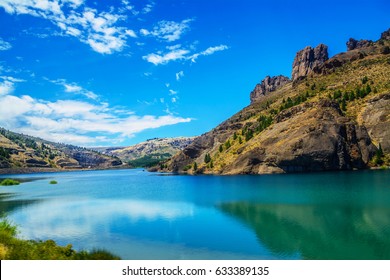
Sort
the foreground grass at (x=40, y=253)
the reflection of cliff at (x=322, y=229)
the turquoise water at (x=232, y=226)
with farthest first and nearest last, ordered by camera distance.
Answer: the turquoise water at (x=232, y=226) → the reflection of cliff at (x=322, y=229) → the foreground grass at (x=40, y=253)

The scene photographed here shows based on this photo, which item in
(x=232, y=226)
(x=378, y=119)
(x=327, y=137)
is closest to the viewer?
(x=232, y=226)

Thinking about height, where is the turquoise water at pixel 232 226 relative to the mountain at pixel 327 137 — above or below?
below

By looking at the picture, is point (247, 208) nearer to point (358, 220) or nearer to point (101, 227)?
point (358, 220)

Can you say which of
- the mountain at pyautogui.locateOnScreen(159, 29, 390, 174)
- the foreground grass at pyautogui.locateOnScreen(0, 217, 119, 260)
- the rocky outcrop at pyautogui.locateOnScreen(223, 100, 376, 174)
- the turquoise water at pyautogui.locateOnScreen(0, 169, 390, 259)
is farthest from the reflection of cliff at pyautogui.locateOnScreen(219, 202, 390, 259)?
the mountain at pyautogui.locateOnScreen(159, 29, 390, 174)

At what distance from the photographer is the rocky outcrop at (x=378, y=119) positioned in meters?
142

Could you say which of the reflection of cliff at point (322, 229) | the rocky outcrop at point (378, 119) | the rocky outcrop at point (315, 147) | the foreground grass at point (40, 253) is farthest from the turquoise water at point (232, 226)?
the rocky outcrop at point (378, 119)

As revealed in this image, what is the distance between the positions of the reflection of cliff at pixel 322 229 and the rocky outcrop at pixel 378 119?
329ft

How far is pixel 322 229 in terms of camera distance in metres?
42.1

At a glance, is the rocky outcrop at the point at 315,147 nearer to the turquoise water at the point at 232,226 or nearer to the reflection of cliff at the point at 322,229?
the turquoise water at the point at 232,226

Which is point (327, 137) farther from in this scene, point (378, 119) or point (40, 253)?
point (40, 253)

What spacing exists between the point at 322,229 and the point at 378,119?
125m

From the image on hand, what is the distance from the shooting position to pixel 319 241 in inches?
1451

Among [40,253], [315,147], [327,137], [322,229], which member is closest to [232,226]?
[322,229]
